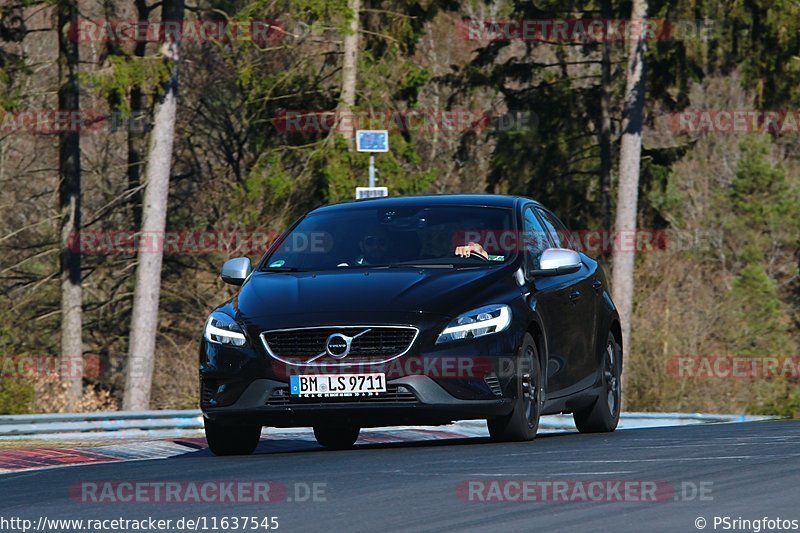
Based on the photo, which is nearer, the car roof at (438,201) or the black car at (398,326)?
the black car at (398,326)

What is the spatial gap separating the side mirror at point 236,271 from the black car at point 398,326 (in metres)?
0.01

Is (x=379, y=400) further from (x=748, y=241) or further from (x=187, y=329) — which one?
(x=748, y=241)

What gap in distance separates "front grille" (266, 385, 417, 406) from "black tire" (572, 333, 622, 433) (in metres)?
3.07

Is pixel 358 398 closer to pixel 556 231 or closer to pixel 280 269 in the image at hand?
pixel 280 269

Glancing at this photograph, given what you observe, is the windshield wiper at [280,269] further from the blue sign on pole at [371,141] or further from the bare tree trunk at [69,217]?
the bare tree trunk at [69,217]

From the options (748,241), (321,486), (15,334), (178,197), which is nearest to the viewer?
(321,486)

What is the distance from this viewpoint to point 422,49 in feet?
166

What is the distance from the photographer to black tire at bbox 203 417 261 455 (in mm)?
11453

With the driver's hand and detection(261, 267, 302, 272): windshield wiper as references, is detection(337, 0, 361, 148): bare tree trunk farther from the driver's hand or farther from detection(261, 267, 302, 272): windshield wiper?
the driver's hand

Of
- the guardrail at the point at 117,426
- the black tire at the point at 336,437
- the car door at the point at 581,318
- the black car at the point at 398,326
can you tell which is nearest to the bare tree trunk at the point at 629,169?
the guardrail at the point at 117,426

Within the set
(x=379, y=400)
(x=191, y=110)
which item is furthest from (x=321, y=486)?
(x=191, y=110)

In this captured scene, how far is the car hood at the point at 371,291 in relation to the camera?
35.2 ft

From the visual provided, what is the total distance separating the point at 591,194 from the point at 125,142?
11.5m

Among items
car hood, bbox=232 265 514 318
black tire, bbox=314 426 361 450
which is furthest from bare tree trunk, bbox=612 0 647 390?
car hood, bbox=232 265 514 318
